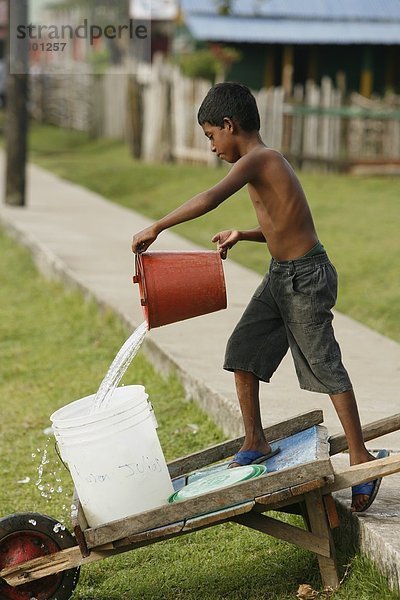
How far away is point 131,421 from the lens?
12.7 feet

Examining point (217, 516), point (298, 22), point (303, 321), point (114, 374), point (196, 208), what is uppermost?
point (196, 208)

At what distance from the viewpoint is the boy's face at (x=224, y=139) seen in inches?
157

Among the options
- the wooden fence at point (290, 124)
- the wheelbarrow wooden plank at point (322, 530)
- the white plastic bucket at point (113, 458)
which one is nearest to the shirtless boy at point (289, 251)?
the wheelbarrow wooden plank at point (322, 530)

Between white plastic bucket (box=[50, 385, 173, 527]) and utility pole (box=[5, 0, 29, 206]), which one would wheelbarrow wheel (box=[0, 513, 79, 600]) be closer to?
white plastic bucket (box=[50, 385, 173, 527])

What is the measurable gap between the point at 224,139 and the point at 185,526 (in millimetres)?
1316

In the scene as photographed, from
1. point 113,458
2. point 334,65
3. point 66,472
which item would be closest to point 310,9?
point 334,65

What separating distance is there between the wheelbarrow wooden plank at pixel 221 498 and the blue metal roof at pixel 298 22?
1833 cm

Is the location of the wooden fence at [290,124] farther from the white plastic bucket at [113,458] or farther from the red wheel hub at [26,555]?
the red wheel hub at [26,555]

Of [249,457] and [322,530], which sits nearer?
[322,530]

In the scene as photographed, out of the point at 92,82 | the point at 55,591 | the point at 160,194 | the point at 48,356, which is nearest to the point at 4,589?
the point at 55,591

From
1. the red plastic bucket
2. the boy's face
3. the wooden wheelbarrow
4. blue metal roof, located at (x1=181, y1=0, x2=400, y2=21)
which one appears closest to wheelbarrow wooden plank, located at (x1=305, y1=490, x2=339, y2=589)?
the wooden wheelbarrow

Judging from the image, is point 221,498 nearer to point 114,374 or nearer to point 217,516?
point 217,516

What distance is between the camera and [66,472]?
17.3ft

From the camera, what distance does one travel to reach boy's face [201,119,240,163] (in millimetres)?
3998
